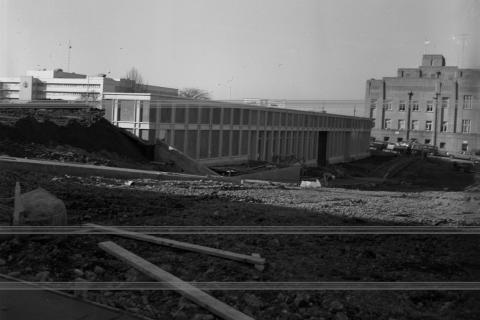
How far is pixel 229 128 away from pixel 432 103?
63.1 feet

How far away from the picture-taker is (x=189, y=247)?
185 inches

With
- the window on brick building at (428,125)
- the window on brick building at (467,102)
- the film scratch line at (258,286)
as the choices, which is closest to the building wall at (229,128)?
the window on brick building at (428,125)

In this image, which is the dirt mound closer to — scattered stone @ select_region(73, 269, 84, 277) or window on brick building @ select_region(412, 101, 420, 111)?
scattered stone @ select_region(73, 269, 84, 277)

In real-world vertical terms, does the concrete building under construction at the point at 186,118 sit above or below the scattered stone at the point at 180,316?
above

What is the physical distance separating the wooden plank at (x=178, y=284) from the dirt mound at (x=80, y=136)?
39.2 ft

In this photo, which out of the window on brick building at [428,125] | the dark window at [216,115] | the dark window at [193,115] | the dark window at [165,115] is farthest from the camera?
the dark window at [216,115]

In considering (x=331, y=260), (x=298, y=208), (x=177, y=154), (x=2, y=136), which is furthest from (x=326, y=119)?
(x=331, y=260)

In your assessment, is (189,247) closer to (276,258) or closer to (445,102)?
(276,258)

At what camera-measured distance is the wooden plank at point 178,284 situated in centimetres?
345

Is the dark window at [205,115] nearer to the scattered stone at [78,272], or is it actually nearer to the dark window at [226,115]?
the dark window at [226,115]

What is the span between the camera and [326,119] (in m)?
35.3

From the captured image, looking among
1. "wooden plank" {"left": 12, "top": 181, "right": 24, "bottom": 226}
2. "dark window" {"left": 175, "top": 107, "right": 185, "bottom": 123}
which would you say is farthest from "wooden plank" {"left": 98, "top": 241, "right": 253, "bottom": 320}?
"dark window" {"left": 175, "top": 107, "right": 185, "bottom": 123}

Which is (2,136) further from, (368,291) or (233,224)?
(368,291)

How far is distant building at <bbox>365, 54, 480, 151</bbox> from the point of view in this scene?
317 centimetres
